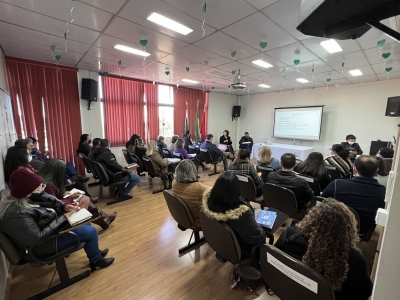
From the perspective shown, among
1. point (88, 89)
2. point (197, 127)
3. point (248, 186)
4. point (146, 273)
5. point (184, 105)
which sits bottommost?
point (146, 273)

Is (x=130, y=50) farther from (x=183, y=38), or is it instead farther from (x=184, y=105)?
(x=184, y=105)

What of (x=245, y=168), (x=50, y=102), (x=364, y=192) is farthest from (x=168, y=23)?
(x=50, y=102)

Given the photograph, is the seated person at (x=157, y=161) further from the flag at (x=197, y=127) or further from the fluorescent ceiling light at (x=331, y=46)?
the flag at (x=197, y=127)

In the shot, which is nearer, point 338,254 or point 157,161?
point 338,254

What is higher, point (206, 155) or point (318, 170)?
point (318, 170)

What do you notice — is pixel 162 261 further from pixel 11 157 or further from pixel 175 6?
pixel 175 6

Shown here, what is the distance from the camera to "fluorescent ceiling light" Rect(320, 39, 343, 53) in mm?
2852

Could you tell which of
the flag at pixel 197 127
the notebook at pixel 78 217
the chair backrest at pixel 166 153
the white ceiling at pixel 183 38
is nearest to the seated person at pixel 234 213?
the notebook at pixel 78 217

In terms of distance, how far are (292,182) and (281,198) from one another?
0.24 m

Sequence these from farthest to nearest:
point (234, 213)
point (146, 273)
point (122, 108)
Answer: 1. point (122, 108)
2. point (146, 273)
3. point (234, 213)

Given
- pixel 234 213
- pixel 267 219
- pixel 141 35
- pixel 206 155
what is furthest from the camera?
pixel 206 155

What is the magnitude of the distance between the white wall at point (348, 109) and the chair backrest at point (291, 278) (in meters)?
6.85

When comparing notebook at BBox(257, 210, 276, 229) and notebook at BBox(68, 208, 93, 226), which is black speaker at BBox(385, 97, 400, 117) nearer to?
notebook at BBox(257, 210, 276, 229)

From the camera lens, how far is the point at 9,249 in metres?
1.44
